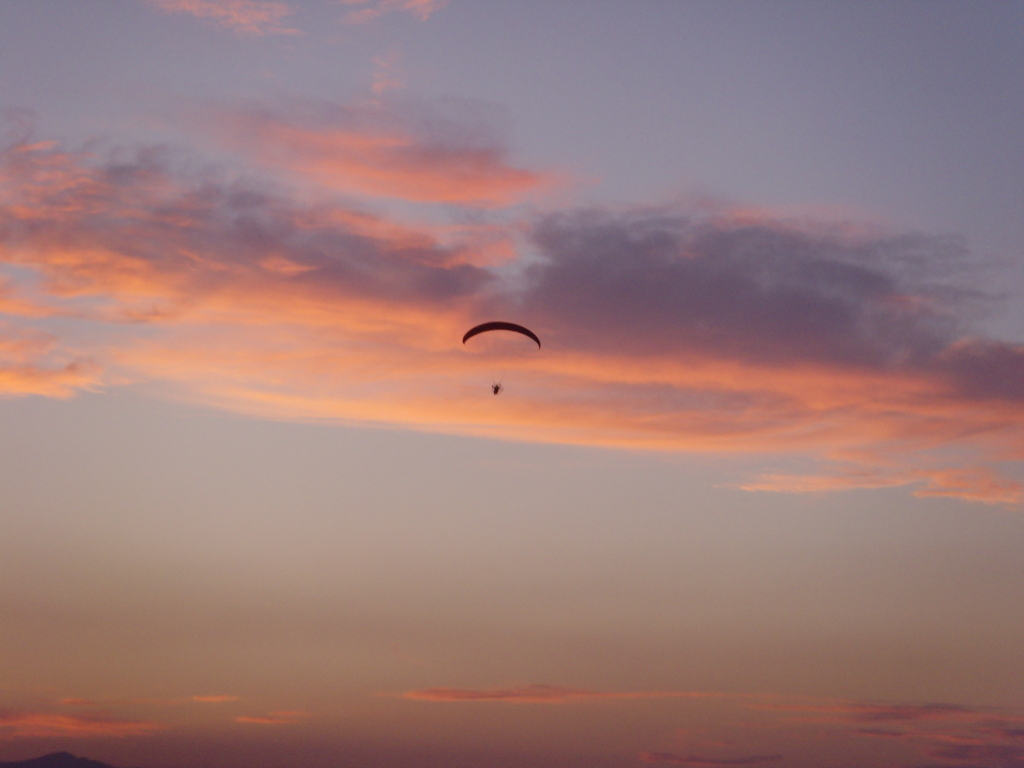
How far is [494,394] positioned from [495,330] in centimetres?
599

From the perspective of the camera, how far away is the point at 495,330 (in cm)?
8931

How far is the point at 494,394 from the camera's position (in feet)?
301
